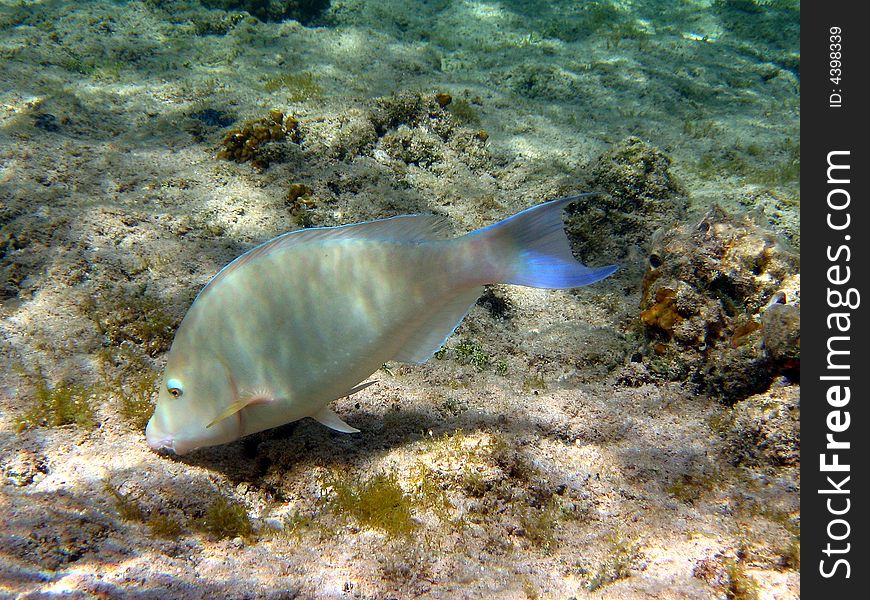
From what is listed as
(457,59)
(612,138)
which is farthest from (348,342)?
(457,59)

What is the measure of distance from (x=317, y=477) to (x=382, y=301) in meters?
1.09

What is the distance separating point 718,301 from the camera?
10.5ft

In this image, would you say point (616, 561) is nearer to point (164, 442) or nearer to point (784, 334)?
point (784, 334)

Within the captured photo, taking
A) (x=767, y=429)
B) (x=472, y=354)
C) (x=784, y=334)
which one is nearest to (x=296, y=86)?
(x=472, y=354)

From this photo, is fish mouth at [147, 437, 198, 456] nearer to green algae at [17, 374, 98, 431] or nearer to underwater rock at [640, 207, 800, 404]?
green algae at [17, 374, 98, 431]

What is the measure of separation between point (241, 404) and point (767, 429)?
270 centimetres

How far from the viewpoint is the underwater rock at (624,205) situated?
14.4 feet

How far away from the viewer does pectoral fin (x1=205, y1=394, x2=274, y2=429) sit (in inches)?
81.0

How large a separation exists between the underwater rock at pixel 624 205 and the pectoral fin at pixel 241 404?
3208 mm

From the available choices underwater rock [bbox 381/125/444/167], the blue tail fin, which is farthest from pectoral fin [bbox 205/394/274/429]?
underwater rock [bbox 381/125/444/167]

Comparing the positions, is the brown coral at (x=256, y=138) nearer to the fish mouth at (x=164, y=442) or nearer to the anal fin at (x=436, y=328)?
the fish mouth at (x=164, y=442)

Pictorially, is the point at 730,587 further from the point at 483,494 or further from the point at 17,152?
the point at 17,152

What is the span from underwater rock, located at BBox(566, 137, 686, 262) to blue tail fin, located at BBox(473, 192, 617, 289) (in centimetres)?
254

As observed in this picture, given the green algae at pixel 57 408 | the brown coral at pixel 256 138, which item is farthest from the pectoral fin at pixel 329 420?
the brown coral at pixel 256 138
